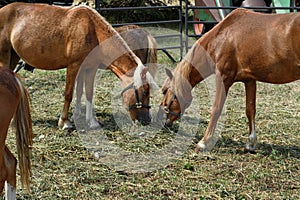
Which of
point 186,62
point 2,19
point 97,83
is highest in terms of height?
point 2,19

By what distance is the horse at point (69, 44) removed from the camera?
5.02 meters

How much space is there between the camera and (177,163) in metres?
4.35

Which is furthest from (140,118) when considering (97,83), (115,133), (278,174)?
(97,83)

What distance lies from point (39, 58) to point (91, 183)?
206cm

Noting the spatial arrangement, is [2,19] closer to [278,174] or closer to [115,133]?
[115,133]

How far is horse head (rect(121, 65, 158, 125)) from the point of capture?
4785mm

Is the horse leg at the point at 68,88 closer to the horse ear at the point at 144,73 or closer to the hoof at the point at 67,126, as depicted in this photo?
the hoof at the point at 67,126

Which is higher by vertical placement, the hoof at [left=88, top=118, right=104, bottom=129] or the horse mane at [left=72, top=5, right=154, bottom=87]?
the horse mane at [left=72, top=5, right=154, bottom=87]

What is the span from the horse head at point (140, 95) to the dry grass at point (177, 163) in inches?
7.0

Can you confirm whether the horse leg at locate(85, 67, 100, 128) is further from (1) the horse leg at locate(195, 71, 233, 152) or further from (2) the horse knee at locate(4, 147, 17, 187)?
(2) the horse knee at locate(4, 147, 17, 187)

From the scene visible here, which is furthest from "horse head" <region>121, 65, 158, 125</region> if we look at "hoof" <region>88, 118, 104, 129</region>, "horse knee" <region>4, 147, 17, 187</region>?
"horse knee" <region>4, 147, 17, 187</region>

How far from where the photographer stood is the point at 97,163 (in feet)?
14.0

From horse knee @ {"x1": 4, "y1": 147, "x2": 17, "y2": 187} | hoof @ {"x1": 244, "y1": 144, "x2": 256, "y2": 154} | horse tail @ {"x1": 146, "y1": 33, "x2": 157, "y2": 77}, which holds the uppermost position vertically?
horse knee @ {"x1": 4, "y1": 147, "x2": 17, "y2": 187}

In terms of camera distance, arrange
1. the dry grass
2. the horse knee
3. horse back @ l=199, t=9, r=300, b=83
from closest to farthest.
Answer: the horse knee
the dry grass
horse back @ l=199, t=9, r=300, b=83
